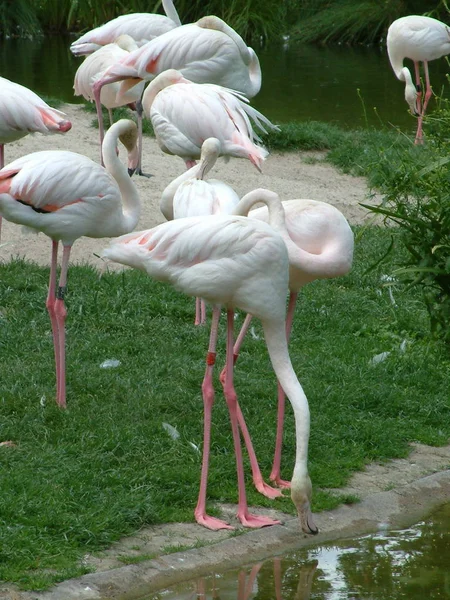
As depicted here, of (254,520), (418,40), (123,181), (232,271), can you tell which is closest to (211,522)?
(254,520)

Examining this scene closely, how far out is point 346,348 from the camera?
5309mm

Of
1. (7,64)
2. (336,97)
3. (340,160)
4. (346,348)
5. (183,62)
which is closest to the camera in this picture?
(346,348)

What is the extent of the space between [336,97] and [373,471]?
10.1 metres

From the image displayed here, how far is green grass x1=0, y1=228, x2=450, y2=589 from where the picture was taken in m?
3.57

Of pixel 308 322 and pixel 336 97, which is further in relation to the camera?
pixel 336 97

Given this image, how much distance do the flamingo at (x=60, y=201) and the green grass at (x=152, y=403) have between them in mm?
331

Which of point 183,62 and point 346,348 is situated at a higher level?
point 183,62

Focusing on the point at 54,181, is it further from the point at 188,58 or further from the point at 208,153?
the point at 188,58

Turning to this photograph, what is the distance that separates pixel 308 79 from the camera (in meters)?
15.3

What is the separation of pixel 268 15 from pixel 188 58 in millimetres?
12643

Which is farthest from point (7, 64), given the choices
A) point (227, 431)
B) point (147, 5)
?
point (227, 431)

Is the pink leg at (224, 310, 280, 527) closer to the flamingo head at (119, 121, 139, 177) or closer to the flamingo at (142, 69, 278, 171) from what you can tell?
the flamingo head at (119, 121, 139, 177)

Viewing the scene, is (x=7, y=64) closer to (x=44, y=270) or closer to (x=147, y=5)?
(x=147, y=5)

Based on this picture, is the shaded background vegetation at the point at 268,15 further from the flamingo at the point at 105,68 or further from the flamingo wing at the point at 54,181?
the flamingo wing at the point at 54,181
